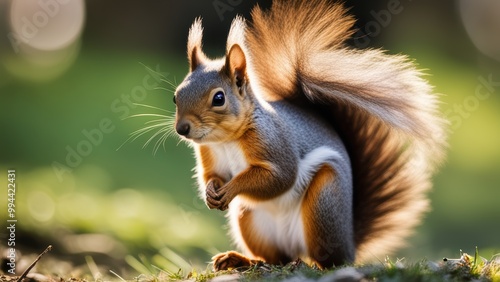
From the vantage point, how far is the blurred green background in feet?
11.3

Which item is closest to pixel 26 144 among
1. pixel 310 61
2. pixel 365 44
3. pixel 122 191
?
pixel 122 191

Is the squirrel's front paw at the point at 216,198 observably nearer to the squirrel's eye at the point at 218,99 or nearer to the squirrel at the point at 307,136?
the squirrel at the point at 307,136

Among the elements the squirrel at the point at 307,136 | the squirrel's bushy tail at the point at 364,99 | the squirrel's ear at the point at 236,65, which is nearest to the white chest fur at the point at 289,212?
the squirrel at the point at 307,136

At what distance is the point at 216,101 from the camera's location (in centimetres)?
204

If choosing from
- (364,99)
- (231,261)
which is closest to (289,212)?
(231,261)

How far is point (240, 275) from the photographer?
2.05 m

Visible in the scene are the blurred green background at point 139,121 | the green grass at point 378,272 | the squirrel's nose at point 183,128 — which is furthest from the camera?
the blurred green background at point 139,121

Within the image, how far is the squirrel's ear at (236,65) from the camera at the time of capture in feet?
7.02

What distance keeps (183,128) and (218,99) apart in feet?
0.51

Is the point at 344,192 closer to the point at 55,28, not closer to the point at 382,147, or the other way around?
the point at 382,147

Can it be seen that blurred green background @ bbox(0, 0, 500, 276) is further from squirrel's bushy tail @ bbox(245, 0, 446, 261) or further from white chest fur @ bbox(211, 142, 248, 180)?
squirrel's bushy tail @ bbox(245, 0, 446, 261)

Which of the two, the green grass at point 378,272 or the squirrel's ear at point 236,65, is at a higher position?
the squirrel's ear at point 236,65

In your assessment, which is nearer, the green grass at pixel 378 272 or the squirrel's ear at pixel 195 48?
the green grass at pixel 378 272

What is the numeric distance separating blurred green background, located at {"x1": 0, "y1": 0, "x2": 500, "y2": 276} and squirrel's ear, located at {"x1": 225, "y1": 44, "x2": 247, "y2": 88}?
0.91 feet
